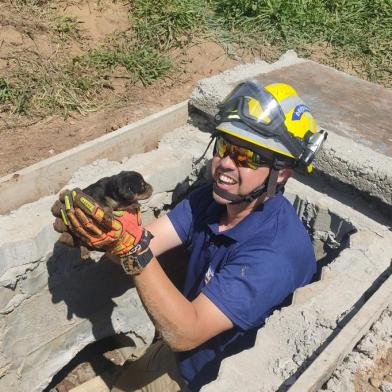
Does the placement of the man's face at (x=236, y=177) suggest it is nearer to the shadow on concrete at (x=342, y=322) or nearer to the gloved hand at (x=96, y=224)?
the gloved hand at (x=96, y=224)

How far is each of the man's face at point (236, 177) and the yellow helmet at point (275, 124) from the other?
12cm

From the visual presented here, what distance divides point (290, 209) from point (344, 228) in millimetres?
756

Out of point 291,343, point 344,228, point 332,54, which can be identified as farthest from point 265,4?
point 291,343

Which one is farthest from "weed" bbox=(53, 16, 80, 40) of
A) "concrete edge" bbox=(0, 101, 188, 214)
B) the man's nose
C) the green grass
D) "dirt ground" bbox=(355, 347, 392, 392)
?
"dirt ground" bbox=(355, 347, 392, 392)

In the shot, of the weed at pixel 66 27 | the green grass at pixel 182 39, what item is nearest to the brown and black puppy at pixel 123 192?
the green grass at pixel 182 39

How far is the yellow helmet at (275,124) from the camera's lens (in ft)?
10.4

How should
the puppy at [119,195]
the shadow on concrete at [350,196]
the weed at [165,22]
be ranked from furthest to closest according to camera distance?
the weed at [165,22]
the shadow on concrete at [350,196]
the puppy at [119,195]

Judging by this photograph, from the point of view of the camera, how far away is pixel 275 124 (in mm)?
3145

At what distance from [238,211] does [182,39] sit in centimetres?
432

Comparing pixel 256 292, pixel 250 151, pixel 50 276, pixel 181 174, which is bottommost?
pixel 50 276

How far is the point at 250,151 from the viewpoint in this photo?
10.4ft

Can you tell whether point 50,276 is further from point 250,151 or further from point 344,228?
point 344,228

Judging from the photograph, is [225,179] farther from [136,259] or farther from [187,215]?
[136,259]

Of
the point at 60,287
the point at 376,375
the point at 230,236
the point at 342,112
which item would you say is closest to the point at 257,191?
the point at 230,236
